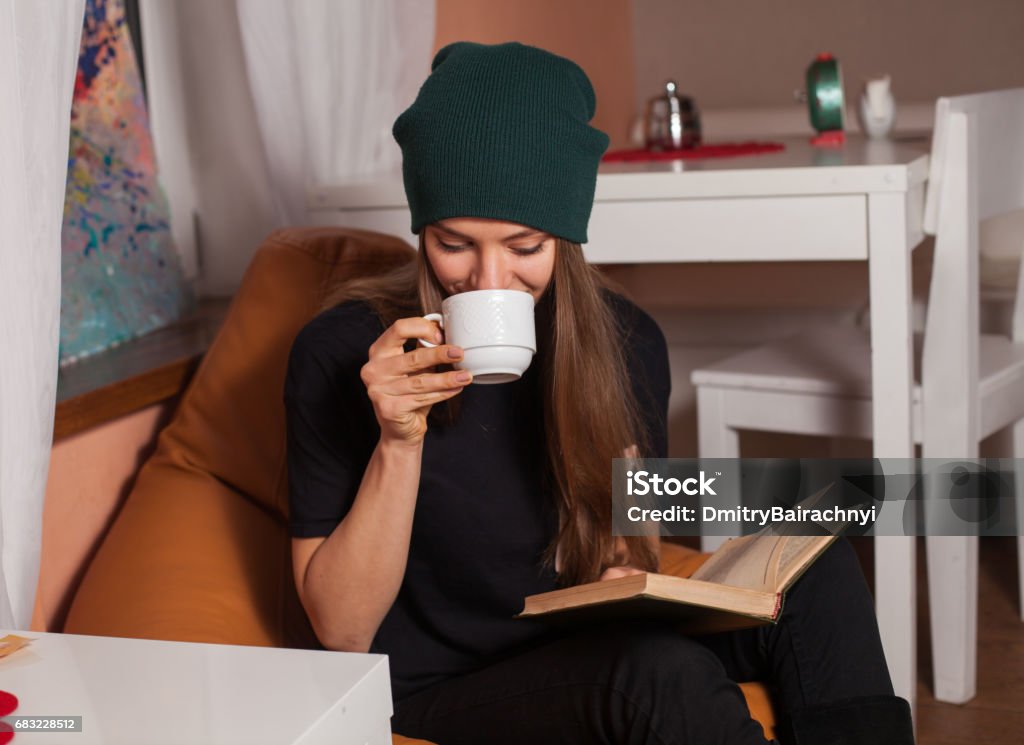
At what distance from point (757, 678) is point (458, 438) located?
401 millimetres

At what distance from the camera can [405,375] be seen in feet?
3.31

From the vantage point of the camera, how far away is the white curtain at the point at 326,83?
185cm

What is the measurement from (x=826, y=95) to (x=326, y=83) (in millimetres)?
1018

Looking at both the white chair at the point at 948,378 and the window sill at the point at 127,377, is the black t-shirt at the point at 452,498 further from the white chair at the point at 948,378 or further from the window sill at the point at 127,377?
the white chair at the point at 948,378

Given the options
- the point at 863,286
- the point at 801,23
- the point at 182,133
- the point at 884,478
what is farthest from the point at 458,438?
the point at 801,23

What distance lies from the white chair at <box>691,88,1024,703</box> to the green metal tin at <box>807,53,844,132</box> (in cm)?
45

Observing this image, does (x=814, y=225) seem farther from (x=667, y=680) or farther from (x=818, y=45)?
(x=818, y=45)

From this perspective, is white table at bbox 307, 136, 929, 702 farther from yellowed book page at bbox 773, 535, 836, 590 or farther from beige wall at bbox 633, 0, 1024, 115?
beige wall at bbox 633, 0, 1024, 115

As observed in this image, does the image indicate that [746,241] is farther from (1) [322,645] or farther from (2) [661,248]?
(1) [322,645]

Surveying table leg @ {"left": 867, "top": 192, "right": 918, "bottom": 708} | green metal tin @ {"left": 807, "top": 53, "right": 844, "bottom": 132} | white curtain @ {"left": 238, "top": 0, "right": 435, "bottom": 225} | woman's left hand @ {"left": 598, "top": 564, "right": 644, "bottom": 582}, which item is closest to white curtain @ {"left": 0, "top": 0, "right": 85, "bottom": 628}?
woman's left hand @ {"left": 598, "top": 564, "right": 644, "bottom": 582}

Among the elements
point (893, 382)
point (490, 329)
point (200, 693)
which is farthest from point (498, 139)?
point (893, 382)

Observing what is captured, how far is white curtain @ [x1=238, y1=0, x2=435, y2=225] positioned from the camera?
1846 millimetres

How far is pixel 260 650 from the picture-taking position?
2.64 ft

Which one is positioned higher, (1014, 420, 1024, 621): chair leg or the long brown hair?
the long brown hair
